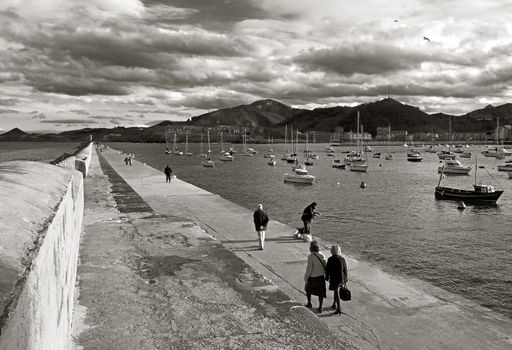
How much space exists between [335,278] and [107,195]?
16.3 metres

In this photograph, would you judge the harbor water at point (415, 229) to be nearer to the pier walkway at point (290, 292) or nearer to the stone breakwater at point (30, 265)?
the pier walkway at point (290, 292)

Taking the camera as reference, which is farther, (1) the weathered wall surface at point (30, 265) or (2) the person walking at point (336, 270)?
(2) the person walking at point (336, 270)

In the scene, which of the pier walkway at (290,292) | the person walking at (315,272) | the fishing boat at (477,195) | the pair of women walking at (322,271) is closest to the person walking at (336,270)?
the pair of women walking at (322,271)

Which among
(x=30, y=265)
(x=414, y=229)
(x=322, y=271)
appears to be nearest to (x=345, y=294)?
(x=322, y=271)

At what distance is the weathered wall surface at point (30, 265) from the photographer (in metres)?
2.68

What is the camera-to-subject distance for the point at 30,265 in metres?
3.14

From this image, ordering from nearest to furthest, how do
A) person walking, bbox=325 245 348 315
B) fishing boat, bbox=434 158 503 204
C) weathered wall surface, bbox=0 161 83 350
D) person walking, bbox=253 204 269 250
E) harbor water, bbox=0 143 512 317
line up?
weathered wall surface, bbox=0 161 83 350 < person walking, bbox=325 245 348 315 < person walking, bbox=253 204 269 250 < harbor water, bbox=0 143 512 317 < fishing boat, bbox=434 158 503 204

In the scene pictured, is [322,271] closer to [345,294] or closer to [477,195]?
[345,294]

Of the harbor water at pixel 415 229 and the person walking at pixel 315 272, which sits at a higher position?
the person walking at pixel 315 272

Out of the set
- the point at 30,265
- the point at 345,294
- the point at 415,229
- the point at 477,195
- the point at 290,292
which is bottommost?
the point at 415,229

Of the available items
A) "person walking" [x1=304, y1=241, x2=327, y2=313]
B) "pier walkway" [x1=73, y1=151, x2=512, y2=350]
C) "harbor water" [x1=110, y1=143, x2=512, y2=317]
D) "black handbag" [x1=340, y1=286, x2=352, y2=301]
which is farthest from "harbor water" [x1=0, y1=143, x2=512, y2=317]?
"person walking" [x1=304, y1=241, x2=327, y2=313]

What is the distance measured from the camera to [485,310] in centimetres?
1275

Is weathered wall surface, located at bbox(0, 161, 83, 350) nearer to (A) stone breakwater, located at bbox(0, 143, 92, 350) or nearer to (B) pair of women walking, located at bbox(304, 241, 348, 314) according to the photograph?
(A) stone breakwater, located at bbox(0, 143, 92, 350)

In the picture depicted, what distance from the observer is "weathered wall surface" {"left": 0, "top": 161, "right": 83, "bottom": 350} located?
268cm
